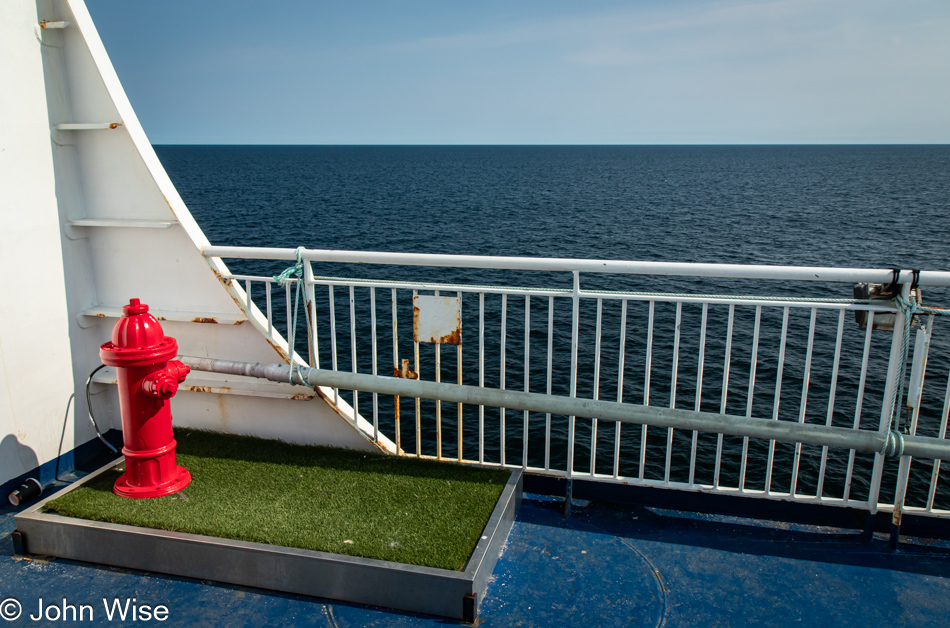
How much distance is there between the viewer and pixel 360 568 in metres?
3.09

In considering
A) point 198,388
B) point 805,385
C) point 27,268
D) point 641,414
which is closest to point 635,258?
point 805,385

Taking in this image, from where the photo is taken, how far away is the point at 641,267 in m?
3.38

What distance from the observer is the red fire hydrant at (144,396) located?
11.8ft

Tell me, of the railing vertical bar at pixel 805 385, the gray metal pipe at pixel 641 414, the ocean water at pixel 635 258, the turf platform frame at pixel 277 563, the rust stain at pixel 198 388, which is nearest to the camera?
the turf platform frame at pixel 277 563

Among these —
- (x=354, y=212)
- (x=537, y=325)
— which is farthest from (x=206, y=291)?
(x=354, y=212)

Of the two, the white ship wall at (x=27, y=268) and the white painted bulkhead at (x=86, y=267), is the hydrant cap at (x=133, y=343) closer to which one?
the white painted bulkhead at (x=86, y=267)

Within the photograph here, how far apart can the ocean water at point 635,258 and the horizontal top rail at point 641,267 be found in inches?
16.6

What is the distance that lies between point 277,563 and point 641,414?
192 cm

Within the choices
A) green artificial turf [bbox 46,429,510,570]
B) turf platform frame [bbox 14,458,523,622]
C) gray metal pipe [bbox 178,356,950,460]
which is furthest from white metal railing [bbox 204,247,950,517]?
turf platform frame [bbox 14,458,523,622]

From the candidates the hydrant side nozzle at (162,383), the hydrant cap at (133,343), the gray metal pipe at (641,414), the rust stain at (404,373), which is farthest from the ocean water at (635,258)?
the hydrant cap at (133,343)

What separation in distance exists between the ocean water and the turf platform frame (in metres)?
1.01

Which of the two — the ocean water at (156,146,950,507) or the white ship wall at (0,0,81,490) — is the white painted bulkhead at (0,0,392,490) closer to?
the white ship wall at (0,0,81,490)

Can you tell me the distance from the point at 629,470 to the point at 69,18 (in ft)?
32.9

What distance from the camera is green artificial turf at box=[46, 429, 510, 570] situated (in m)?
3.30
